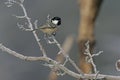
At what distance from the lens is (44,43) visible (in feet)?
7.08

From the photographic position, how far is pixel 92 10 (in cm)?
84

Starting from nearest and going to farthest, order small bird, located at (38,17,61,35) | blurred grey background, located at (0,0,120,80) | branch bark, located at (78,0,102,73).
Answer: small bird, located at (38,17,61,35), branch bark, located at (78,0,102,73), blurred grey background, located at (0,0,120,80)

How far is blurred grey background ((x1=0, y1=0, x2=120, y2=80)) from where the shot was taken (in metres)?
2.29

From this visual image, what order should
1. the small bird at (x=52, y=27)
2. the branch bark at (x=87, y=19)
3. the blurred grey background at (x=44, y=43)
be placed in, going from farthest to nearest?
the blurred grey background at (x=44, y=43) → the branch bark at (x=87, y=19) → the small bird at (x=52, y=27)

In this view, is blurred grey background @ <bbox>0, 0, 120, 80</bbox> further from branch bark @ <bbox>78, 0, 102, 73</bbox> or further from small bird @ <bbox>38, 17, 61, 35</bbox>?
small bird @ <bbox>38, 17, 61, 35</bbox>

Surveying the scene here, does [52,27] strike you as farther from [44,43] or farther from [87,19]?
[44,43]

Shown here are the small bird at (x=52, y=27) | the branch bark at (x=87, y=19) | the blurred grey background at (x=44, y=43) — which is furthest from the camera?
the blurred grey background at (x=44, y=43)

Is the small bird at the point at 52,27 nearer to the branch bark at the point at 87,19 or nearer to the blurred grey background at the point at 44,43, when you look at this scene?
the branch bark at the point at 87,19

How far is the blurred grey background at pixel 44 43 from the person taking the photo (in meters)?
2.29

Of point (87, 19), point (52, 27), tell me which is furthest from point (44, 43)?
point (52, 27)

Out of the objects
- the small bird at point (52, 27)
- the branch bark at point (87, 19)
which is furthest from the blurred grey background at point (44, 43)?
the small bird at point (52, 27)

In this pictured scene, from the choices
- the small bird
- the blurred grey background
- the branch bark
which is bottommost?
the blurred grey background

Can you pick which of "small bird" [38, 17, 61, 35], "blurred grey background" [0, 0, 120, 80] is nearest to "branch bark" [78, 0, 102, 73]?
"small bird" [38, 17, 61, 35]

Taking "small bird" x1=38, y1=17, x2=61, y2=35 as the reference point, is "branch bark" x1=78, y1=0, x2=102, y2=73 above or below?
below
